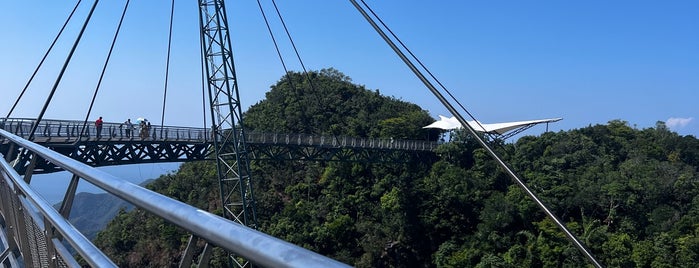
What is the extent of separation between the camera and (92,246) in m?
1.37

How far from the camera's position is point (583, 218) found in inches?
886

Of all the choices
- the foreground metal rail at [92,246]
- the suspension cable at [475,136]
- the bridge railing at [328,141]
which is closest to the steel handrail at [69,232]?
the foreground metal rail at [92,246]

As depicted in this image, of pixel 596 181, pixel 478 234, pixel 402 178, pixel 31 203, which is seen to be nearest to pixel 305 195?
pixel 402 178

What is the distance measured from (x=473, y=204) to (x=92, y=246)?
26.4 meters

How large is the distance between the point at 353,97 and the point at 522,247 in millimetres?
20947

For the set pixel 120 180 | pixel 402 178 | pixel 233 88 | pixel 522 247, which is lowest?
pixel 522 247

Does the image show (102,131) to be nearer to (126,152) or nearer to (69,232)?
(126,152)

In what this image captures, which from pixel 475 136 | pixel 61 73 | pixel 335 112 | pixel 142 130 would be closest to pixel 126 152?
pixel 142 130

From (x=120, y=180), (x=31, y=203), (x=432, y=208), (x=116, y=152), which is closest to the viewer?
(x=120, y=180)

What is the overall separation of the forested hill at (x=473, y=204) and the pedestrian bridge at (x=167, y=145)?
233 cm

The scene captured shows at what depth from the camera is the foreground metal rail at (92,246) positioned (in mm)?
762

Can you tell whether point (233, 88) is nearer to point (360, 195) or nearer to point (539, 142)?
point (360, 195)

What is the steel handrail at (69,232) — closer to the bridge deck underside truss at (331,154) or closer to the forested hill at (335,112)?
the bridge deck underside truss at (331,154)

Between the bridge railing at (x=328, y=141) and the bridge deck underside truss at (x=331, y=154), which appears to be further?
the bridge deck underside truss at (x=331, y=154)
